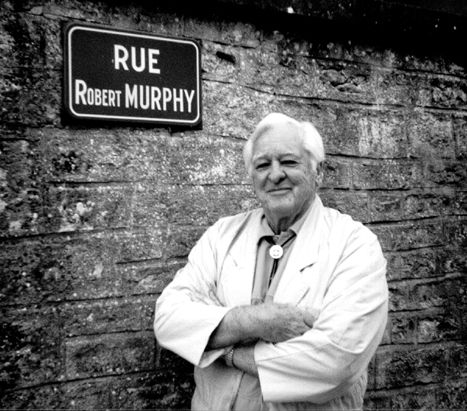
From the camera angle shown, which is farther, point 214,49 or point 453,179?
point 453,179

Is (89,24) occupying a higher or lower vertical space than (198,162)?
higher

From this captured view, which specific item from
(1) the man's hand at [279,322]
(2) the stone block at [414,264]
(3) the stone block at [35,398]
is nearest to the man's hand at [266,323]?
(1) the man's hand at [279,322]

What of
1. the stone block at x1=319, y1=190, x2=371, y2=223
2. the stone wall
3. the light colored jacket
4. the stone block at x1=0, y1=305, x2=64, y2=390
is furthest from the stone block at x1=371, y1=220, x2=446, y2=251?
the stone block at x1=0, y1=305, x2=64, y2=390

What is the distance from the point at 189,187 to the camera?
2754 mm

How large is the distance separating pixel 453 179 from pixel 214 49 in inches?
67.3

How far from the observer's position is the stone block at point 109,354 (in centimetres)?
249

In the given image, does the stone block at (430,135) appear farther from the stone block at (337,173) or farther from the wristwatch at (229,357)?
the wristwatch at (229,357)

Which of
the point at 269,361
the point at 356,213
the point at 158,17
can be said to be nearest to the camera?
the point at 269,361

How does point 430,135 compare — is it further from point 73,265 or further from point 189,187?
point 73,265

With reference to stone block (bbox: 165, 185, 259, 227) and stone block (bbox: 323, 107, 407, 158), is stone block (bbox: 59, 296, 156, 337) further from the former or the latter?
stone block (bbox: 323, 107, 407, 158)

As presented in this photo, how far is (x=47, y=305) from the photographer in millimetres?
2457

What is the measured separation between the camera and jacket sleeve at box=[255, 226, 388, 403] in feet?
6.27

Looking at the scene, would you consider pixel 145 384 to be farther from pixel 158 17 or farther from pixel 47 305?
pixel 158 17

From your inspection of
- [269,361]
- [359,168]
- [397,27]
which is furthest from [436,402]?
[397,27]
